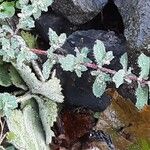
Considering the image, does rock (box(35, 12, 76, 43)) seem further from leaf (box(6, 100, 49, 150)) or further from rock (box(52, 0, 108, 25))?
leaf (box(6, 100, 49, 150))

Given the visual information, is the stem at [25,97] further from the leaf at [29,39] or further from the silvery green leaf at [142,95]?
the silvery green leaf at [142,95]

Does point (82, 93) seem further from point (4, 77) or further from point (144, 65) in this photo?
point (144, 65)

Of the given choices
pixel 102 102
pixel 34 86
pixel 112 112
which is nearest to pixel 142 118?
pixel 112 112

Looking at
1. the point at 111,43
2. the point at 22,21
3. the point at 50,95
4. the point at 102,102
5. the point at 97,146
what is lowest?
the point at 97,146

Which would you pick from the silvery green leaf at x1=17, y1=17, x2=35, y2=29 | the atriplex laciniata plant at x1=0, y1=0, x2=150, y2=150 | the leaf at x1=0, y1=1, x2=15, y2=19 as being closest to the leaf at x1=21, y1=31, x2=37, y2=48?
the atriplex laciniata plant at x1=0, y1=0, x2=150, y2=150

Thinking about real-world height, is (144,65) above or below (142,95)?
above

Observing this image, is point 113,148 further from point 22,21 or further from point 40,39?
point 22,21

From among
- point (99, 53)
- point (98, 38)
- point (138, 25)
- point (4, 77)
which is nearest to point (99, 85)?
point (99, 53)
